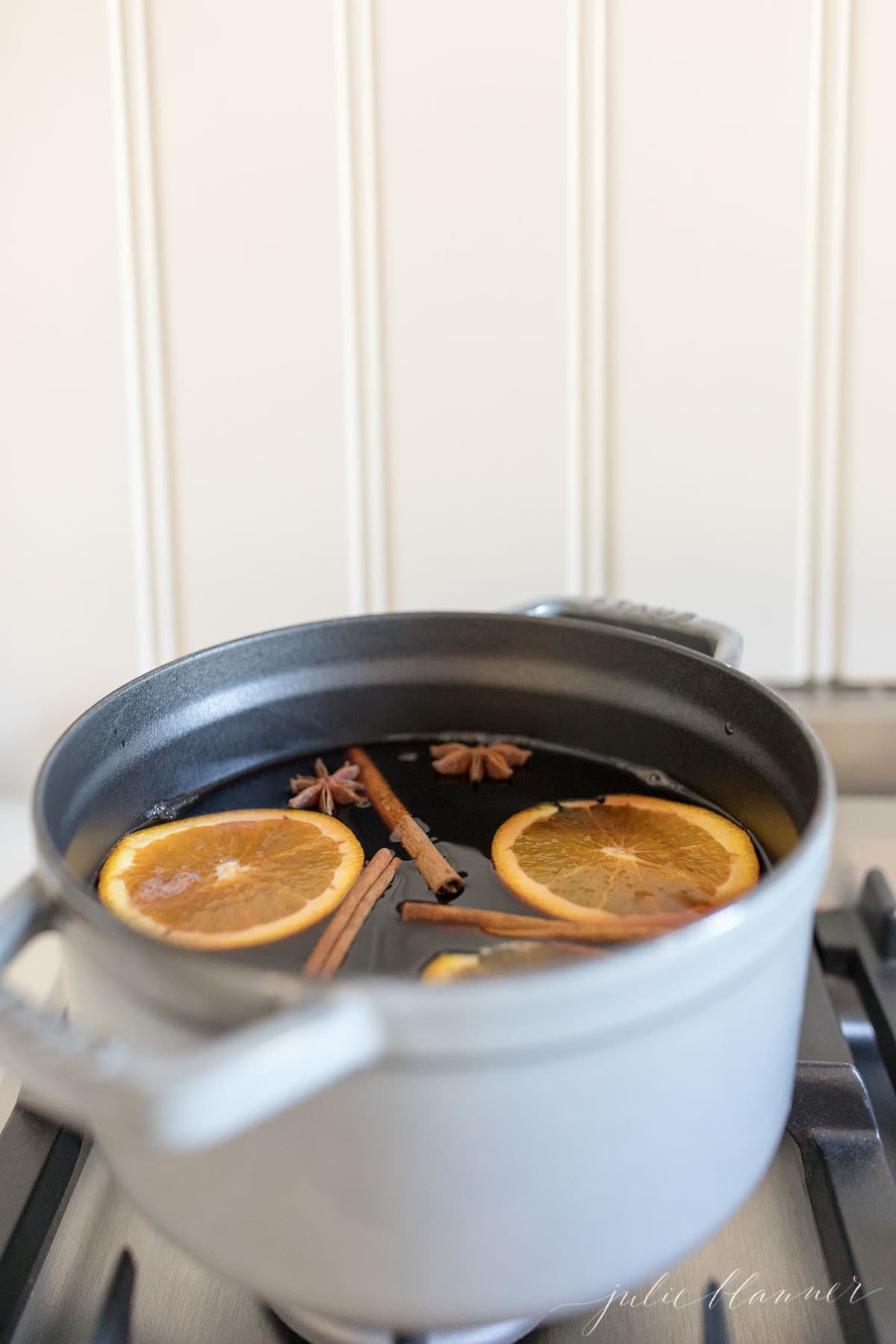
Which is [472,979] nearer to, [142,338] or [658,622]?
[658,622]

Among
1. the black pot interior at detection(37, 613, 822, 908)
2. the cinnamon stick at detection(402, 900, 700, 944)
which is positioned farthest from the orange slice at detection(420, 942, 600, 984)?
the black pot interior at detection(37, 613, 822, 908)

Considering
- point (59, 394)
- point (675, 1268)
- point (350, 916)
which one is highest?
point (59, 394)

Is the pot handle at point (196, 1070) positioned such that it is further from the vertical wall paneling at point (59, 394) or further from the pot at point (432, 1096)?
the vertical wall paneling at point (59, 394)

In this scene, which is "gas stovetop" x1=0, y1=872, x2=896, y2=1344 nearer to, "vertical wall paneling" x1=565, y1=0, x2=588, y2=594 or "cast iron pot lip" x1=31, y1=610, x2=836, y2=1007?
"cast iron pot lip" x1=31, y1=610, x2=836, y2=1007

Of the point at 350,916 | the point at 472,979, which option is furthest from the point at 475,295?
the point at 472,979

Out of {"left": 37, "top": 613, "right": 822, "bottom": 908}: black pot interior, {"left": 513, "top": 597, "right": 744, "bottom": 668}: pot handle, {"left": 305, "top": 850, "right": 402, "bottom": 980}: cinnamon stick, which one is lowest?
{"left": 305, "top": 850, "right": 402, "bottom": 980}: cinnamon stick
